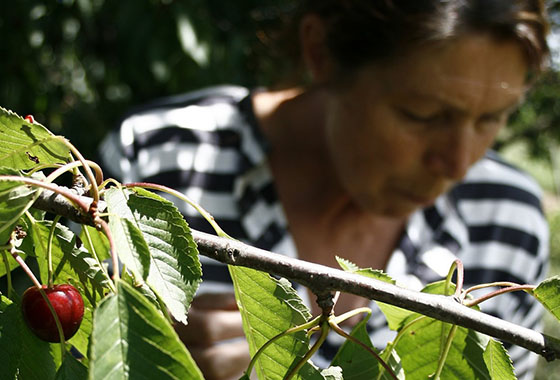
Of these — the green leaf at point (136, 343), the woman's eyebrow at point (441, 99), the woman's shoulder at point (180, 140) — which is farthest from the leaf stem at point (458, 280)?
the woman's shoulder at point (180, 140)

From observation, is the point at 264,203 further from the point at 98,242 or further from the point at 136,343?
the point at 136,343

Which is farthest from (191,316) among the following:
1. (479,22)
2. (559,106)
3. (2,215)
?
(559,106)

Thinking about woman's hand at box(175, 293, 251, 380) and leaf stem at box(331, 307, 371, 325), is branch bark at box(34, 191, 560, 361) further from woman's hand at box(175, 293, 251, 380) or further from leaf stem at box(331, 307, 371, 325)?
woman's hand at box(175, 293, 251, 380)

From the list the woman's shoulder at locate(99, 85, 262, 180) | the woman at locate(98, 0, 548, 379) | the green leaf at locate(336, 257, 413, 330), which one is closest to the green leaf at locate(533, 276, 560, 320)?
the green leaf at locate(336, 257, 413, 330)

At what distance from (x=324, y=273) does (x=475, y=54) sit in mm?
1089

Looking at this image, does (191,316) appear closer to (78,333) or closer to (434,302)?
(78,333)

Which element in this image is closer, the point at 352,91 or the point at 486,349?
the point at 486,349

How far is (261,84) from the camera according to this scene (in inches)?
108

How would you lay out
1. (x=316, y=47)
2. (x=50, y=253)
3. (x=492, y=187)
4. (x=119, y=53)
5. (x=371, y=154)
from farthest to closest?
1. (x=119, y=53)
2. (x=492, y=187)
3. (x=316, y=47)
4. (x=371, y=154)
5. (x=50, y=253)

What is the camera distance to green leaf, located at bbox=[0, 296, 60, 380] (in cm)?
49

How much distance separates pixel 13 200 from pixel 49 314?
0.10 m

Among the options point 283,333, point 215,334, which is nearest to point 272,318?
point 283,333

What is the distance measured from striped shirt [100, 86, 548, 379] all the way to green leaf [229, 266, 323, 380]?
113 cm

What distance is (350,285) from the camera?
484 millimetres
